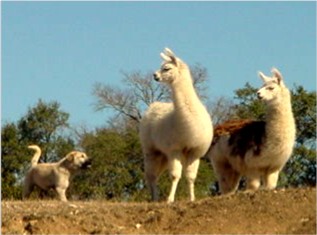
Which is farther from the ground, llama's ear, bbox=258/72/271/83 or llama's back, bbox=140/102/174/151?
llama's ear, bbox=258/72/271/83

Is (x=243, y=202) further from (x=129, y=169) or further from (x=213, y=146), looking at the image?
(x=129, y=169)

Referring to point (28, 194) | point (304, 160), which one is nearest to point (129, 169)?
point (304, 160)

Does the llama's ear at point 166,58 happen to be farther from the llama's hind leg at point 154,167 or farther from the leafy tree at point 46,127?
the leafy tree at point 46,127

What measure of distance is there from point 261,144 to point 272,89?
1.14 m

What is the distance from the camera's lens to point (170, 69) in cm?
2005

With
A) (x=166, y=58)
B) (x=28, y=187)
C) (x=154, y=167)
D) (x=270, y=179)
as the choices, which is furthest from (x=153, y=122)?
(x=28, y=187)

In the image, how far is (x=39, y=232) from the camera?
1433 cm

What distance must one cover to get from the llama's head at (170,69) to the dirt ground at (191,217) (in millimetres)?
4525

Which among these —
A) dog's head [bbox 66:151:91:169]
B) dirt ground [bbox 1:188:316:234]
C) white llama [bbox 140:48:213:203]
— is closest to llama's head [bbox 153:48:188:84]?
white llama [bbox 140:48:213:203]

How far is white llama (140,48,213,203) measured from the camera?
1912 cm

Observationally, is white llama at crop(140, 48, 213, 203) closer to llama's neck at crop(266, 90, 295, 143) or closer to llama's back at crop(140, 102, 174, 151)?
llama's back at crop(140, 102, 174, 151)

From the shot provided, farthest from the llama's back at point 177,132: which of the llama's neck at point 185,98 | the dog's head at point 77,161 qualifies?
the dog's head at point 77,161

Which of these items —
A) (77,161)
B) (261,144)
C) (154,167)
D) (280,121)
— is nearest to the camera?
(261,144)

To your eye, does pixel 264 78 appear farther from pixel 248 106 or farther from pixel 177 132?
pixel 248 106
